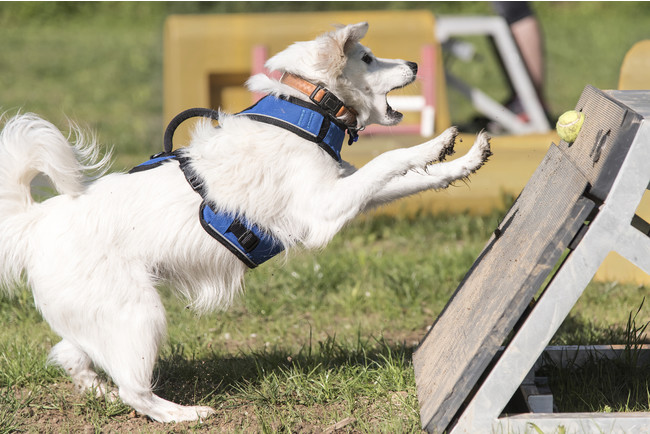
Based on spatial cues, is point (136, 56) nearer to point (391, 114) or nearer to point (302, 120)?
point (391, 114)

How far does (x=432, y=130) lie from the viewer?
7.16 meters

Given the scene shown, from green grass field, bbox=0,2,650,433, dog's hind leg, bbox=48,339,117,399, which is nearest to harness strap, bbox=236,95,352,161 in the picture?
green grass field, bbox=0,2,650,433

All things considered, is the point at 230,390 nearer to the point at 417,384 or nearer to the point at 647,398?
the point at 417,384

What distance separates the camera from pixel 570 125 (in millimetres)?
2977

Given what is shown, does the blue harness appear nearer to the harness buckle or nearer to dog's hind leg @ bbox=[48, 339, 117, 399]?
the harness buckle

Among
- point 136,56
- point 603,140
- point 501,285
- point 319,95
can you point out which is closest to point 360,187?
point 319,95

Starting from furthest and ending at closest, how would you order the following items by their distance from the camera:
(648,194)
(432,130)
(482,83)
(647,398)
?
(482,83) < (432,130) < (648,194) < (647,398)

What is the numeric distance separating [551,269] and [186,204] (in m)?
1.57

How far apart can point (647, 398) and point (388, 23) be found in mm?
5283

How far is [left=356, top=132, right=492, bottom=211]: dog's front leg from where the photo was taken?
316 cm

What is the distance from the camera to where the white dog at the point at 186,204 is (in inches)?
123

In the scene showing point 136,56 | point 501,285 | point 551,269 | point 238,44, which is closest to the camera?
point 551,269

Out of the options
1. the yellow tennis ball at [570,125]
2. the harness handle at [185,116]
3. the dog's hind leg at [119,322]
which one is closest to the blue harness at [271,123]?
the harness handle at [185,116]

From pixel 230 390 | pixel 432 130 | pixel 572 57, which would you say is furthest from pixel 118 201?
pixel 572 57
